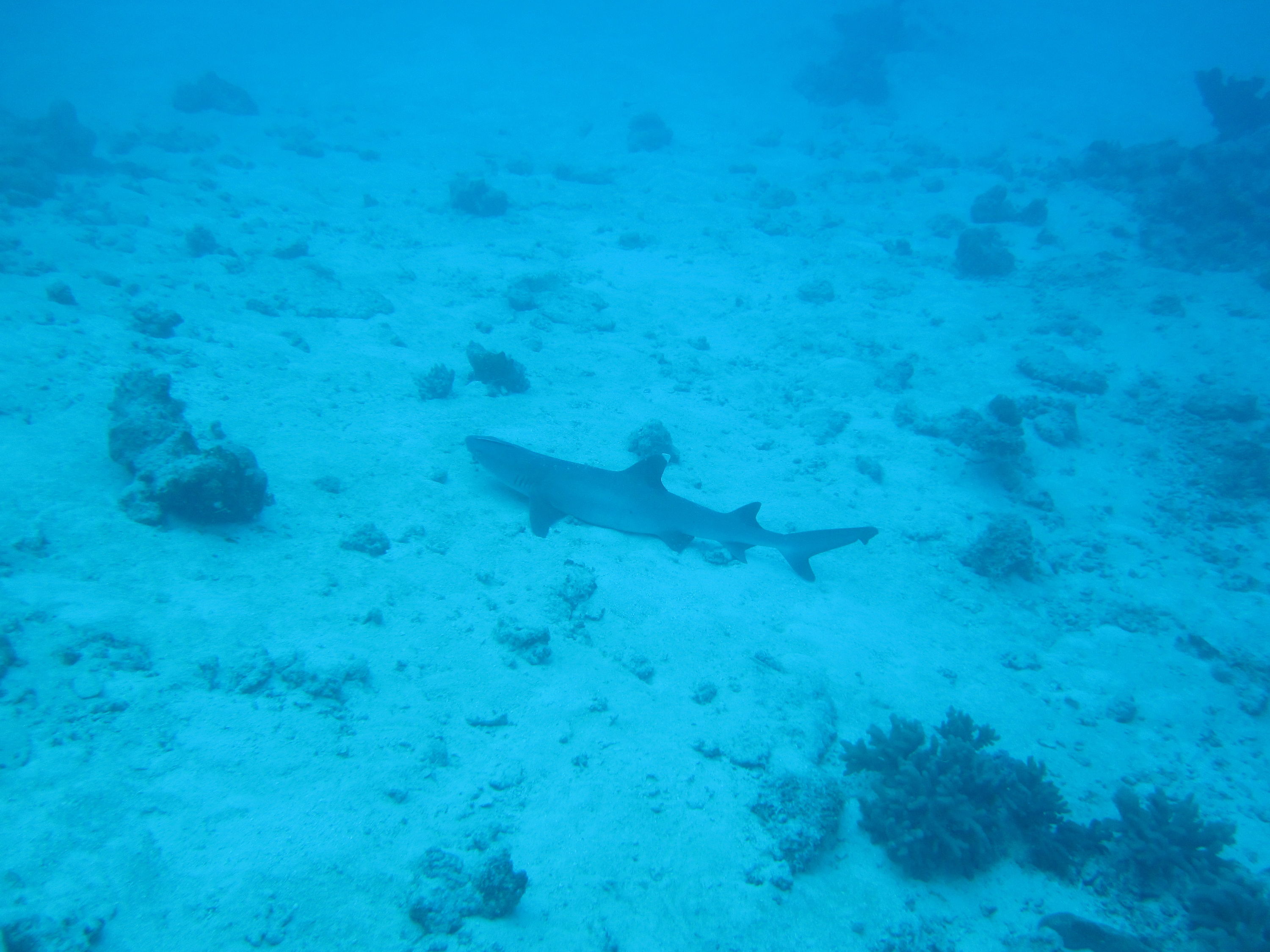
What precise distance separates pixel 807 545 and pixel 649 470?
A: 75.6 inches

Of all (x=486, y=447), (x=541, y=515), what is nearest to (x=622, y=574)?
(x=541, y=515)

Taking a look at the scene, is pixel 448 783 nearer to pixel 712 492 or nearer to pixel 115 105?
pixel 712 492

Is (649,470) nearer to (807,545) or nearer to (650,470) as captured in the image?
(650,470)

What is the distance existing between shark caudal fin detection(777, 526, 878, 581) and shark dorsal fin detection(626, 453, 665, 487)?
154 centimetres

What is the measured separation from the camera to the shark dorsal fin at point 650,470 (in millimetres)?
6234

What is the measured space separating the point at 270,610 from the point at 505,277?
31.9 ft

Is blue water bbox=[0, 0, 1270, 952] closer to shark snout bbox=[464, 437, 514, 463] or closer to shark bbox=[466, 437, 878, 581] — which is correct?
shark bbox=[466, 437, 878, 581]

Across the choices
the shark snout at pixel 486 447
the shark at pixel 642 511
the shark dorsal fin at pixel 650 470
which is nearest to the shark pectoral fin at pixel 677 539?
the shark at pixel 642 511

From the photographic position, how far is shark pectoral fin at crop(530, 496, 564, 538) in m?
6.28

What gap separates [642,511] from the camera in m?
6.44

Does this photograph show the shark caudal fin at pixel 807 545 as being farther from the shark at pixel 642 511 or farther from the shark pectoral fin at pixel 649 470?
the shark pectoral fin at pixel 649 470

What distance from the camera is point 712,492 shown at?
7629mm

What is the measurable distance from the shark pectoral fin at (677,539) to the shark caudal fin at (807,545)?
1.02m

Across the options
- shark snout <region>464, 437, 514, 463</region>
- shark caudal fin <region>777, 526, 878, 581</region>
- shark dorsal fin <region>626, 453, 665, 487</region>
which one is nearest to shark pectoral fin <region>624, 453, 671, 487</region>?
shark dorsal fin <region>626, 453, 665, 487</region>
